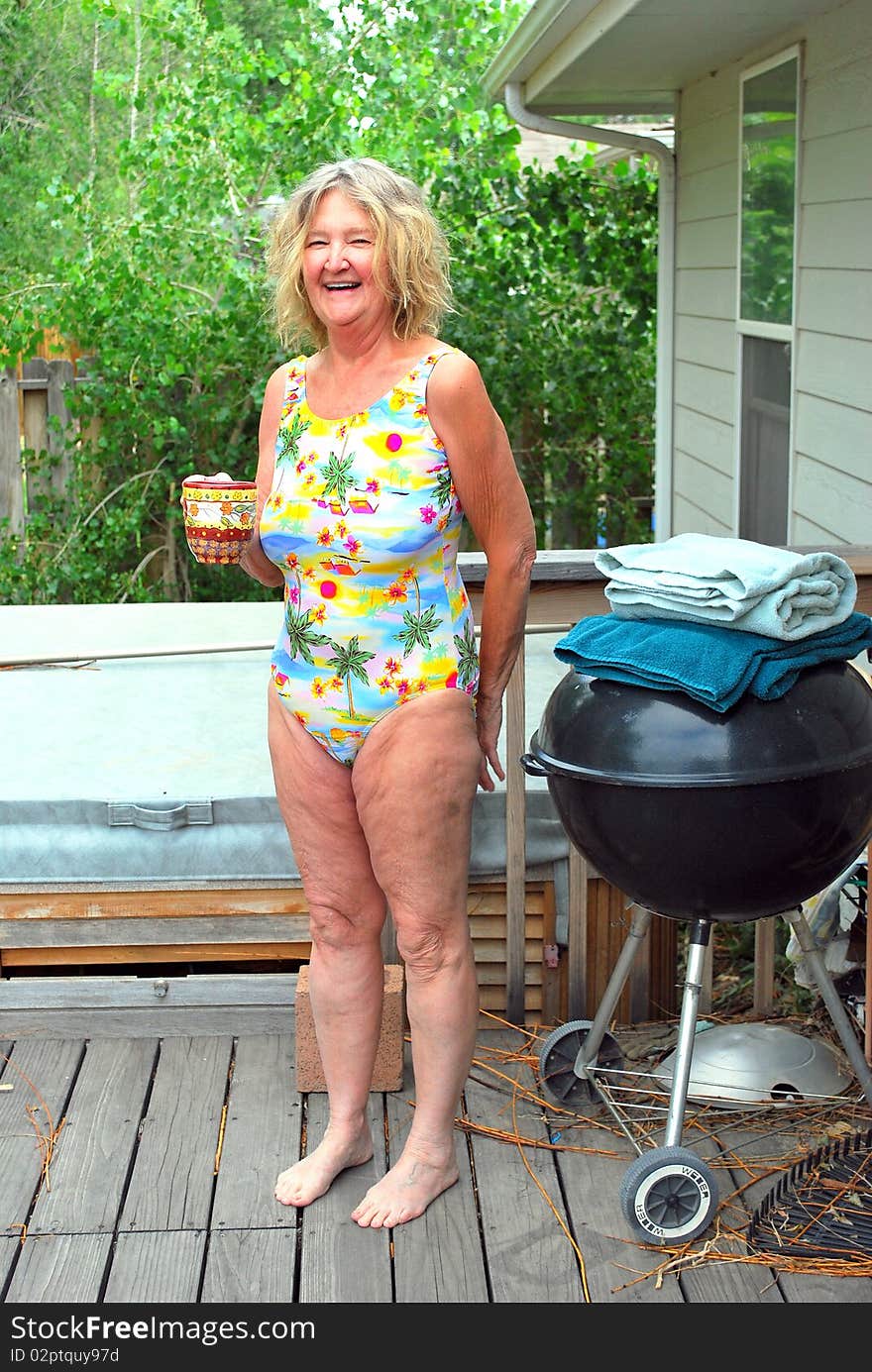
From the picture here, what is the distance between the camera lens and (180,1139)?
285 centimetres

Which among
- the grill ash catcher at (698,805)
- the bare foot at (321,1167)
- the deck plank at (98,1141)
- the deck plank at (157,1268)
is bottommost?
the deck plank at (98,1141)

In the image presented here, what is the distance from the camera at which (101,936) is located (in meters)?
3.28

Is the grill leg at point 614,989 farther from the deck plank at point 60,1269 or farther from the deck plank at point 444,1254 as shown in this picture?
the deck plank at point 60,1269

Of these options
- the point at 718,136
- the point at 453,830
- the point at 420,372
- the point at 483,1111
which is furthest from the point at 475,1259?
the point at 718,136

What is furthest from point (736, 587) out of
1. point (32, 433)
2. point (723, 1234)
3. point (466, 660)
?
point (32, 433)

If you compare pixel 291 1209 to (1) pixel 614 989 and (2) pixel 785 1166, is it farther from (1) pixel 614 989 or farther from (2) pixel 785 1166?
(2) pixel 785 1166

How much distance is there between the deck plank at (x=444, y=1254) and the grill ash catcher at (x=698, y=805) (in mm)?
271

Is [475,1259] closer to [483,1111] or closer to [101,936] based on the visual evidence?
[483,1111]

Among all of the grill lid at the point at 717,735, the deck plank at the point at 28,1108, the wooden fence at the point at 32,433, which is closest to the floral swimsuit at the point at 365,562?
the grill lid at the point at 717,735

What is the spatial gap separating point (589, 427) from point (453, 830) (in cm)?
628

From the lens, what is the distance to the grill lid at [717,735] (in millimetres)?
2299

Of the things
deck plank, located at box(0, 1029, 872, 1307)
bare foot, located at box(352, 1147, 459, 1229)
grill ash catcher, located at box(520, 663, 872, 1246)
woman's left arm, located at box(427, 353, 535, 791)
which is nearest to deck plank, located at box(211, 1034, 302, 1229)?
deck plank, located at box(0, 1029, 872, 1307)

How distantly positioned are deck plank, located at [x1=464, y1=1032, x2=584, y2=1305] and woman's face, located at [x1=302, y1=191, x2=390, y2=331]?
1.51 meters

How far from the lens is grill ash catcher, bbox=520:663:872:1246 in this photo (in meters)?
2.31
